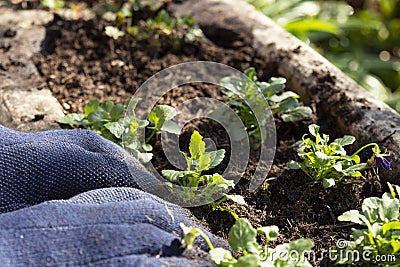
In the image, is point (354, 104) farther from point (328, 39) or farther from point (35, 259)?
point (328, 39)

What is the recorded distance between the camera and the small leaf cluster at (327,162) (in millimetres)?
1757

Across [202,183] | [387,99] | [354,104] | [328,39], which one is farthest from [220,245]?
[328,39]

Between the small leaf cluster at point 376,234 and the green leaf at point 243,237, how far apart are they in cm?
24

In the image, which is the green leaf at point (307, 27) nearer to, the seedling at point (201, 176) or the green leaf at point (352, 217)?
the seedling at point (201, 176)

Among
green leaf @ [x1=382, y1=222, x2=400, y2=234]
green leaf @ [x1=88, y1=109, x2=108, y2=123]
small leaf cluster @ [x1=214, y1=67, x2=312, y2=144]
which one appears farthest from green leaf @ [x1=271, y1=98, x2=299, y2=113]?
green leaf @ [x1=382, y1=222, x2=400, y2=234]

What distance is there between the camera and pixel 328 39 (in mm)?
4328

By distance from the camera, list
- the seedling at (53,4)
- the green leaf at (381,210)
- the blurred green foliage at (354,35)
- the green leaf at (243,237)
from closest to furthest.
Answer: the green leaf at (243,237) → the green leaf at (381,210) → the seedling at (53,4) → the blurred green foliage at (354,35)

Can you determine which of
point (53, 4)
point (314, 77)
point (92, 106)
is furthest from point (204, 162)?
point (53, 4)

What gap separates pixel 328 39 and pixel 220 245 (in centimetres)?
311

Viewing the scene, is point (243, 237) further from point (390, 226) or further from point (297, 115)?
point (297, 115)

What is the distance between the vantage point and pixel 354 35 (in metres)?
4.30

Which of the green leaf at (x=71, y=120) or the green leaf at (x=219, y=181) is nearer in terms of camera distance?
the green leaf at (x=219, y=181)

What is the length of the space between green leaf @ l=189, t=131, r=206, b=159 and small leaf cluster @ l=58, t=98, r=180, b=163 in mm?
203

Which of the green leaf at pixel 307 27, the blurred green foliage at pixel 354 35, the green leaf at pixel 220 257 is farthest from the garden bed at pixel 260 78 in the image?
the blurred green foliage at pixel 354 35
